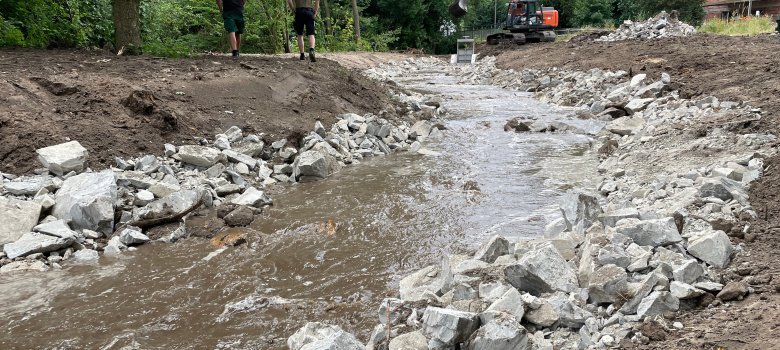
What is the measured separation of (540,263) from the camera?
366cm

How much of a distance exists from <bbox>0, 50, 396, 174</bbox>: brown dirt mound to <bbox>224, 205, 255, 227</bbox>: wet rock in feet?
6.30

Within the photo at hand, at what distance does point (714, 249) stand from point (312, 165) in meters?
5.23

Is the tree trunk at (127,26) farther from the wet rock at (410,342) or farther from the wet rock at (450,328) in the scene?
the wet rock at (450,328)

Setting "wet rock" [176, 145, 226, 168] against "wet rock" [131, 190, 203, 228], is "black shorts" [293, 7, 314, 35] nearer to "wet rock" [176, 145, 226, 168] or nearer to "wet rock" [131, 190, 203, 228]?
"wet rock" [176, 145, 226, 168]

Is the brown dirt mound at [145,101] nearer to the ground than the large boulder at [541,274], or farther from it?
farther from it

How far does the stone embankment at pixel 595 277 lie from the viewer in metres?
3.12

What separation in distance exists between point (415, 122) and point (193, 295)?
7579mm

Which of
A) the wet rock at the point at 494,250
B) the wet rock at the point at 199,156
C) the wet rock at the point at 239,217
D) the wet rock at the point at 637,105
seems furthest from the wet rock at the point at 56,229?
the wet rock at the point at 637,105

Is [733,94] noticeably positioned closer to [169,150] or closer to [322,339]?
[322,339]

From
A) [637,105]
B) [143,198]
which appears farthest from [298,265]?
[637,105]

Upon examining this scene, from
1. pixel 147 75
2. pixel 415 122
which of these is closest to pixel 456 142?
pixel 415 122

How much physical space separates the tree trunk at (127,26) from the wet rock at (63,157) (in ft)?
16.1

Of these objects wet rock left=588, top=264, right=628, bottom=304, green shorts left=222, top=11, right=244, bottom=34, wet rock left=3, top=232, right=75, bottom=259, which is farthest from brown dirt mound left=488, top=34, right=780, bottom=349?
green shorts left=222, top=11, right=244, bottom=34

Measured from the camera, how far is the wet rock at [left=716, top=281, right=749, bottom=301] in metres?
3.14
